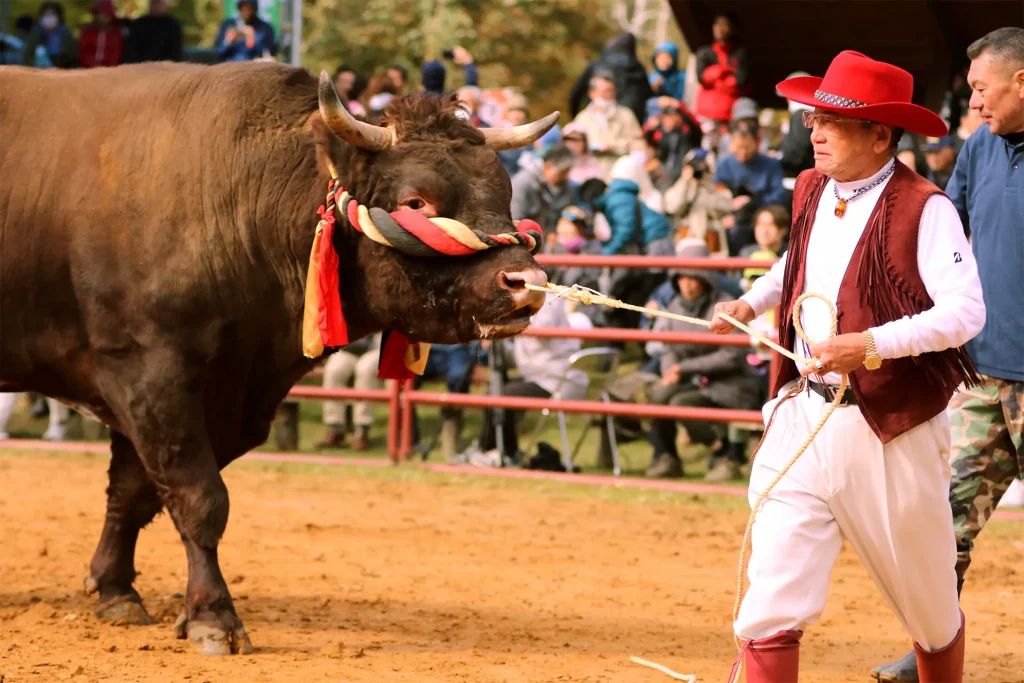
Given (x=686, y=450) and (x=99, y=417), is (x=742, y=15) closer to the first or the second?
(x=686, y=450)

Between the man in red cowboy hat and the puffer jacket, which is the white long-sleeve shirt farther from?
the puffer jacket

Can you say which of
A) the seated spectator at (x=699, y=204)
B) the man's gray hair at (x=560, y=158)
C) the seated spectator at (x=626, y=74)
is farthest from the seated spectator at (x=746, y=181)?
the seated spectator at (x=626, y=74)

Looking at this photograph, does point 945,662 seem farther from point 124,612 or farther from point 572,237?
point 572,237

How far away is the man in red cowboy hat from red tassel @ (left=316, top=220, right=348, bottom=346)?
196 cm

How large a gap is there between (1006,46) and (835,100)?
1.22 m

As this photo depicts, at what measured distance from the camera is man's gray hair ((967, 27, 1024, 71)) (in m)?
4.82

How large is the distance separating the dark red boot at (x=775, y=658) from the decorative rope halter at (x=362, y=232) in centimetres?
194

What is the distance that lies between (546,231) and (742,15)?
3.68 metres

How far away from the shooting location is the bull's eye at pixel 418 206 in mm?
5297

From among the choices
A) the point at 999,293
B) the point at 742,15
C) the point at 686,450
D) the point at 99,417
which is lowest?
the point at 686,450

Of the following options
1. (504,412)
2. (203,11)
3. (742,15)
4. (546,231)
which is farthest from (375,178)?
(203,11)

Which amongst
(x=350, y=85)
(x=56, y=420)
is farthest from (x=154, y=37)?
(x=56, y=420)

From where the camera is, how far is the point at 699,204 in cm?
1195

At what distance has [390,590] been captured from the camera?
6.65 meters
